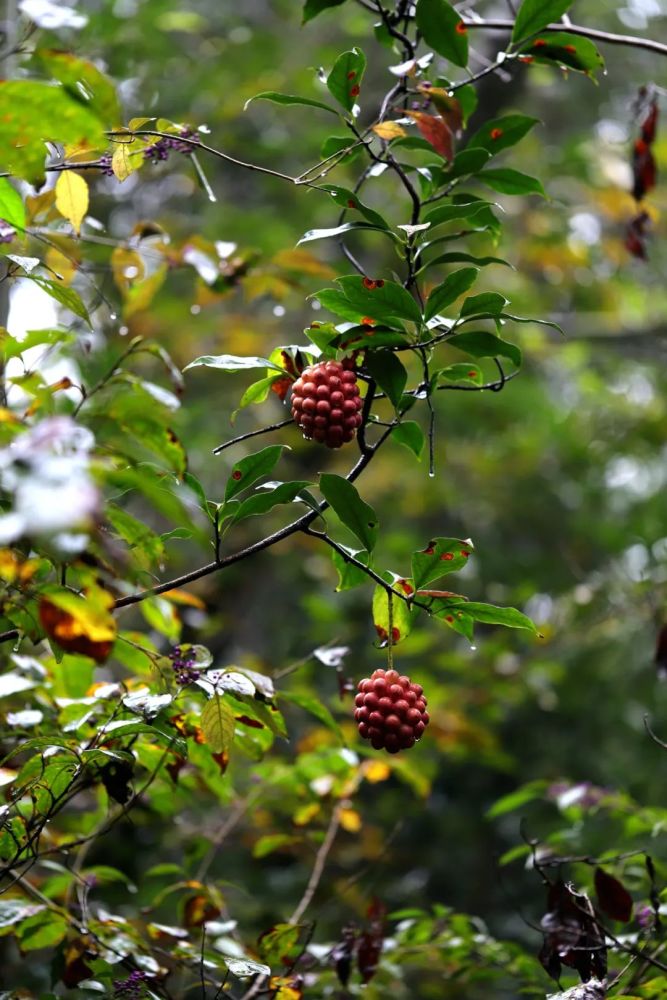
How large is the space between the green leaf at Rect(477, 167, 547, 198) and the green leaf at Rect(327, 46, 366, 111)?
227 millimetres

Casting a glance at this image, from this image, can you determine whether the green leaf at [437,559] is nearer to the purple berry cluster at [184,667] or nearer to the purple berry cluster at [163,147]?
the purple berry cluster at [184,667]

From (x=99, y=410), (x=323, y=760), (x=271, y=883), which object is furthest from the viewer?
(x=271, y=883)

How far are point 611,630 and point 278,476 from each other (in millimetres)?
1764

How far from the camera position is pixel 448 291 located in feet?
3.85

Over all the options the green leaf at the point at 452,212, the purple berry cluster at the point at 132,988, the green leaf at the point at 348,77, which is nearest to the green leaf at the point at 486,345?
the green leaf at the point at 452,212

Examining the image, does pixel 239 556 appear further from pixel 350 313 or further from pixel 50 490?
pixel 50 490

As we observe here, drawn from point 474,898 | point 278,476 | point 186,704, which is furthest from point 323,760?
point 278,476

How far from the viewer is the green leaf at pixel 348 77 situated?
1.25m

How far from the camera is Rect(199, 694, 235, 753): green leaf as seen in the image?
118cm

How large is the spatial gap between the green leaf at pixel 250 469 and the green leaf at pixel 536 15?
0.75 m

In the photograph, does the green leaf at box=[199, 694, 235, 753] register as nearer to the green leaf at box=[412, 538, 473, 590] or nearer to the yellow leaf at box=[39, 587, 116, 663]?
the green leaf at box=[412, 538, 473, 590]

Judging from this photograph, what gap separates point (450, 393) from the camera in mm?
4469

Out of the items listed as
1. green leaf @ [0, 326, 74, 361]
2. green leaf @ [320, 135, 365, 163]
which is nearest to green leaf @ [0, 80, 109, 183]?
green leaf @ [0, 326, 74, 361]

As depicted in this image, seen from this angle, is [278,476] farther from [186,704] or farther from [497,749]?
[186,704]
